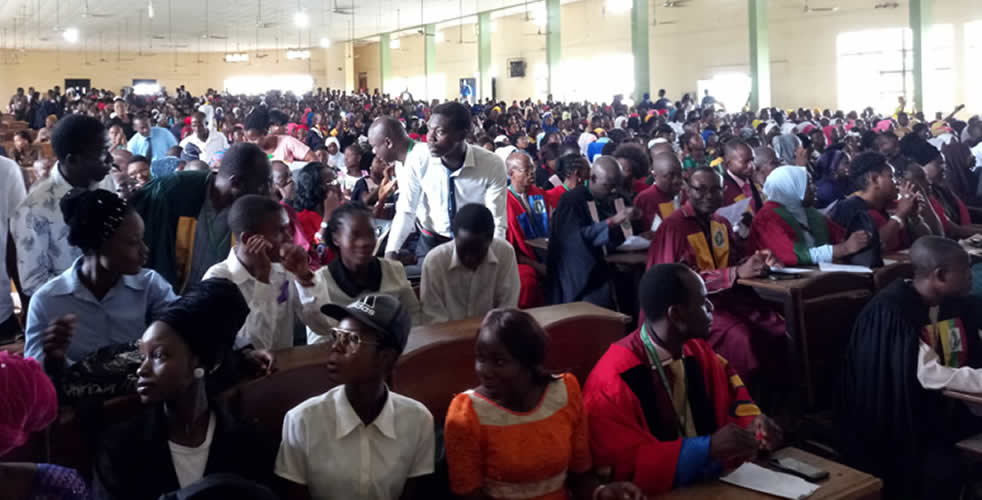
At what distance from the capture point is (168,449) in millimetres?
2156

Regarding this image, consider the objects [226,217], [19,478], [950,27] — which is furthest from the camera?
[950,27]

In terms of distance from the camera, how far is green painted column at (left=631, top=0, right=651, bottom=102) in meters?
20.3

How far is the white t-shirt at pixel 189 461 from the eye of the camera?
215cm

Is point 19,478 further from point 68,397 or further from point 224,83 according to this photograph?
point 224,83

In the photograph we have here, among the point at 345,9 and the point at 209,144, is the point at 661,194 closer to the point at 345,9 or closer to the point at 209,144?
the point at 209,144

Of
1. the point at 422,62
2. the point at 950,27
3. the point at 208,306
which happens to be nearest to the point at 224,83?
the point at 422,62

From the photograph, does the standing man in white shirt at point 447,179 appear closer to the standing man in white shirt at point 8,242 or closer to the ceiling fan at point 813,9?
the standing man in white shirt at point 8,242

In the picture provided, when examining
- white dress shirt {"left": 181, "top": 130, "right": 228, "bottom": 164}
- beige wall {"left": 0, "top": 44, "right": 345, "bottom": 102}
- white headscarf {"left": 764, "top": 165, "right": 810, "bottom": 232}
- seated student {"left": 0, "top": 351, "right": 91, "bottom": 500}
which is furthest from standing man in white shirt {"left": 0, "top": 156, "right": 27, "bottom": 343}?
beige wall {"left": 0, "top": 44, "right": 345, "bottom": 102}

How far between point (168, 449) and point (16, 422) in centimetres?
42

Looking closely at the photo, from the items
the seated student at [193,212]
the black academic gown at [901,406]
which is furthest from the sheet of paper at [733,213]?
the seated student at [193,212]

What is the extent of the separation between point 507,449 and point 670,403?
0.65m

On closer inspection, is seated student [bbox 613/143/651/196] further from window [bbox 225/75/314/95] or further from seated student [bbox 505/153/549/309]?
window [bbox 225/75/314/95]

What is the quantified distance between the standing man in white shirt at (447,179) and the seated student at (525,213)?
45.8 inches

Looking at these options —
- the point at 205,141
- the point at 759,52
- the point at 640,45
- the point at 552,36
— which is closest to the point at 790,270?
the point at 205,141
